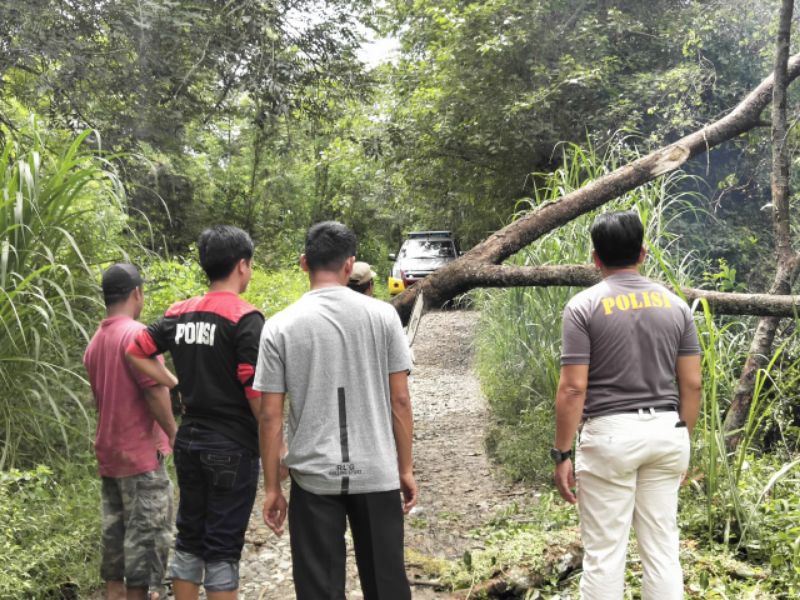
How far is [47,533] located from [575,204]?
379 cm

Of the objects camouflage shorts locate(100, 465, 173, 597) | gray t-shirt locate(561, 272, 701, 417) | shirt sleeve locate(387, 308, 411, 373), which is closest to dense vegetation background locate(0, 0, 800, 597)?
camouflage shorts locate(100, 465, 173, 597)

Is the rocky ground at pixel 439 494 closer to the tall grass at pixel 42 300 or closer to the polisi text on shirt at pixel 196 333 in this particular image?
the tall grass at pixel 42 300

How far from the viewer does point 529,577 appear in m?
3.41

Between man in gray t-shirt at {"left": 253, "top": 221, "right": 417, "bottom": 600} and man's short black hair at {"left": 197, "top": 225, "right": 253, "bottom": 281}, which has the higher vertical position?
man's short black hair at {"left": 197, "top": 225, "right": 253, "bottom": 281}

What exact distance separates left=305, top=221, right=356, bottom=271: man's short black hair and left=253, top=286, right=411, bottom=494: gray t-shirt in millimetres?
125

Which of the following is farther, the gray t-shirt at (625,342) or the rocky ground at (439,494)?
the rocky ground at (439,494)

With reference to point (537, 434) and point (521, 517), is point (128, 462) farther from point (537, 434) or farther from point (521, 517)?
point (537, 434)

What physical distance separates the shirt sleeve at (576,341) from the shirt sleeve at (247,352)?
1130 millimetres

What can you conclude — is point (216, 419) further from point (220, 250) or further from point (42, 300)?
point (42, 300)

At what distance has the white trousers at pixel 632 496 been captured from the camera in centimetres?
254

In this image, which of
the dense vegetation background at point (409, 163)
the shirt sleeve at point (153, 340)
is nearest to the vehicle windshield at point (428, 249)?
the dense vegetation background at point (409, 163)

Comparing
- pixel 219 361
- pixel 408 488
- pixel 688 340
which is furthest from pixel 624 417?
pixel 219 361

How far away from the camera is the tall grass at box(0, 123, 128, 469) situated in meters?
3.38

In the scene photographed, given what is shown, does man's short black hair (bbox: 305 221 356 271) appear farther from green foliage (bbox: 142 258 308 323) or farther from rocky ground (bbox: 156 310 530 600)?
green foliage (bbox: 142 258 308 323)
